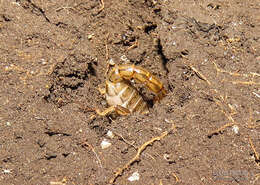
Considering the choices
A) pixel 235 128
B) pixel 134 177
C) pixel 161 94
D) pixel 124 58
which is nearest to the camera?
pixel 134 177

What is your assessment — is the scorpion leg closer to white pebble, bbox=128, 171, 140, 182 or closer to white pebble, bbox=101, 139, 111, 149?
white pebble, bbox=101, 139, 111, 149

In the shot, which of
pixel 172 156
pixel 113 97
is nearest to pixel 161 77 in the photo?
pixel 113 97

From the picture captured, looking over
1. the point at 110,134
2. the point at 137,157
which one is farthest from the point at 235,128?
the point at 110,134

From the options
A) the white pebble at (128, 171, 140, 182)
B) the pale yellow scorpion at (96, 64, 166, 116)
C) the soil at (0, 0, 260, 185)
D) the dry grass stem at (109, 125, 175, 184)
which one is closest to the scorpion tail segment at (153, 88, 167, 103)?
the pale yellow scorpion at (96, 64, 166, 116)

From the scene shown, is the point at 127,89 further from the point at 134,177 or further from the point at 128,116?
the point at 134,177

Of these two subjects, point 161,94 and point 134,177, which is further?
point 161,94

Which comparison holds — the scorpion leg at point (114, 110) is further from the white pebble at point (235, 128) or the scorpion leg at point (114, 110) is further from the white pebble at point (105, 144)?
the white pebble at point (235, 128)
